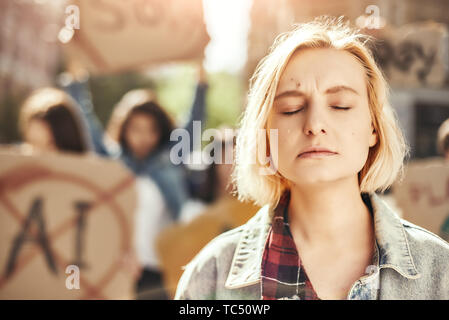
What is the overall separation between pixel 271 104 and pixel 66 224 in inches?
58.1

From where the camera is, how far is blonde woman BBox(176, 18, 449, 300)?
665mm

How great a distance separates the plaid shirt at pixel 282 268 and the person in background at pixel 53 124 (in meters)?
1.40

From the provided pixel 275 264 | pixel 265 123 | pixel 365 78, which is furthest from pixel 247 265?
pixel 365 78

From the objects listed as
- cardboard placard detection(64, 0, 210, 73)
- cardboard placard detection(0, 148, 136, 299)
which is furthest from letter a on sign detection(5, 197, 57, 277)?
cardboard placard detection(64, 0, 210, 73)

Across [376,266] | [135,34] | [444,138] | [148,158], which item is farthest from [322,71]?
[148,158]

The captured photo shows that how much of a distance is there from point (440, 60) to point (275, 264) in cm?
99

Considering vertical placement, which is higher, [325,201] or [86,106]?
[86,106]

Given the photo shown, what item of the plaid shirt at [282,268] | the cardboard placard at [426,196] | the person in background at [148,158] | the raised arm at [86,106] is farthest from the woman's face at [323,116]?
the raised arm at [86,106]

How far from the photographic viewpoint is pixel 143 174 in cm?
198

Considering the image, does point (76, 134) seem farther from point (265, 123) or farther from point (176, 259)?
point (265, 123)

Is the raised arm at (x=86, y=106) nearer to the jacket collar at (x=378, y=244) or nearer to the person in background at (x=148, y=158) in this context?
the person in background at (x=148, y=158)

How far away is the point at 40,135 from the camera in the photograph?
194 cm

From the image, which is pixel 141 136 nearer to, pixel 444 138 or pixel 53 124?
pixel 53 124

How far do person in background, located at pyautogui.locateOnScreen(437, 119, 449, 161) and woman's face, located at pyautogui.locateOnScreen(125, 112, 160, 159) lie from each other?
3.81 ft
